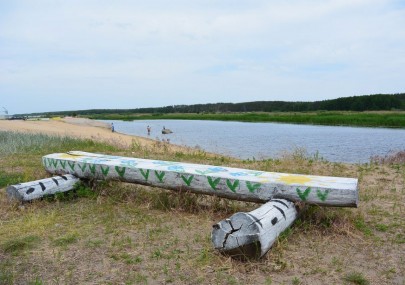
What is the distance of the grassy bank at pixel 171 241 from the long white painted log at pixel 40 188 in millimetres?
125

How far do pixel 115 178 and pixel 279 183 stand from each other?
8.17 ft

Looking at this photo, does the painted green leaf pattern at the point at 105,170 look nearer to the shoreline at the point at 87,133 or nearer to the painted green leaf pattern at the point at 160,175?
the painted green leaf pattern at the point at 160,175

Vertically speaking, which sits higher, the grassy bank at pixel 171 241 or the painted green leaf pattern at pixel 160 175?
the painted green leaf pattern at pixel 160 175

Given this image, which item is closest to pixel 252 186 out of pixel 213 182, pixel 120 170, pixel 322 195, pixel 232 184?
pixel 232 184

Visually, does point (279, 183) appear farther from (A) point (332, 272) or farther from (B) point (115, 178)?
(B) point (115, 178)

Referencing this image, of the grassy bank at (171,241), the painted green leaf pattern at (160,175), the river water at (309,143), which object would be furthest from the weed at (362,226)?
the river water at (309,143)

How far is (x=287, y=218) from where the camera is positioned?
4059 millimetres

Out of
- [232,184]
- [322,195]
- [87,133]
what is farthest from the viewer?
[87,133]

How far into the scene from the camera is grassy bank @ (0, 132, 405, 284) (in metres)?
3.29

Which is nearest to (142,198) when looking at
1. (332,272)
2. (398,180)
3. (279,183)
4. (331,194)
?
(279,183)

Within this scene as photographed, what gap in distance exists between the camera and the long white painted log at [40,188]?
5.43 meters

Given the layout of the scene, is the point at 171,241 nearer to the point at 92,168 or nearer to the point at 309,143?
the point at 92,168

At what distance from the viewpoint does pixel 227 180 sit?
4672 millimetres

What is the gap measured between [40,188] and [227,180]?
9.16ft
